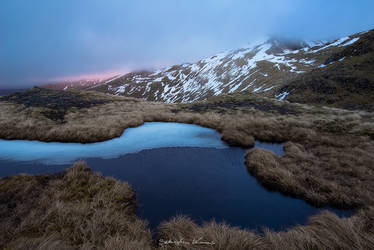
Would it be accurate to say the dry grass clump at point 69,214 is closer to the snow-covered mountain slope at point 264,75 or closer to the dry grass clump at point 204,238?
the dry grass clump at point 204,238

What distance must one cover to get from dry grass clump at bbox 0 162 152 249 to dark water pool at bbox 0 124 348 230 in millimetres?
855

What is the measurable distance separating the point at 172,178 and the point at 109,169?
11.6ft

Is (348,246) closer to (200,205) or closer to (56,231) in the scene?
(200,205)

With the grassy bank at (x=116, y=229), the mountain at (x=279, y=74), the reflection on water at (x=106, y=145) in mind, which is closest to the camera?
the grassy bank at (x=116, y=229)

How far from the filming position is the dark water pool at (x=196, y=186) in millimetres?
5376

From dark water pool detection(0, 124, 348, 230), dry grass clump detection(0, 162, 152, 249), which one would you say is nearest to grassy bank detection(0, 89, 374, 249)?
dark water pool detection(0, 124, 348, 230)

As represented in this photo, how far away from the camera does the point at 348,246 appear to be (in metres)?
3.46

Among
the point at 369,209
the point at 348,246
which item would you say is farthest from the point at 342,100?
the point at 348,246

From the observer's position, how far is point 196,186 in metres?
6.96

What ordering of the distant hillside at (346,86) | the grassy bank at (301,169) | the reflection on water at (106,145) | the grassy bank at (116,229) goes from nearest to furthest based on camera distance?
1. the grassy bank at (116,229)
2. the grassy bank at (301,169)
3. the reflection on water at (106,145)
4. the distant hillside at (346,86)

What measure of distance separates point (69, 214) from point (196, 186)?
4669 millimetres

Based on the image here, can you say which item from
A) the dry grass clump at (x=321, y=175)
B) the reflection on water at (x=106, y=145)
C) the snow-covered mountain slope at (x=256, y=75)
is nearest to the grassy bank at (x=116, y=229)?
the dry grass clump at (x=321, y=175)

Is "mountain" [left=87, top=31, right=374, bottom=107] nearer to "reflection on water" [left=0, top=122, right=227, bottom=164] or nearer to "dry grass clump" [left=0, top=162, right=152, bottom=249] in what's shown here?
"reflection on water" [left=0, top=122, right=227, bottom=164]

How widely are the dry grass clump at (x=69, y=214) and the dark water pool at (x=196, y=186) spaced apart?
0.86 meters
